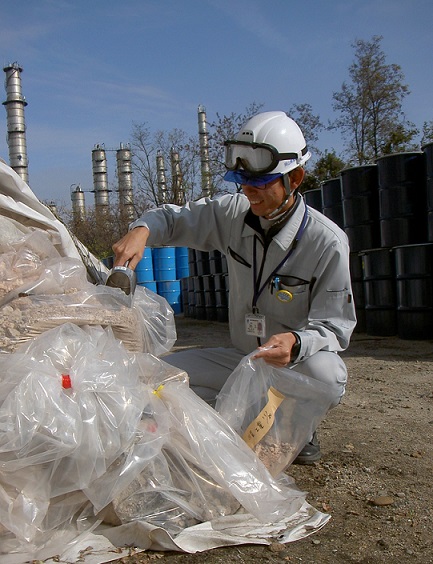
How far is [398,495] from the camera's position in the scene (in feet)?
7.40

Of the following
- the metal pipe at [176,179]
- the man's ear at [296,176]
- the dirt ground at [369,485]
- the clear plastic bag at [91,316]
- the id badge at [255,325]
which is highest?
the metal pipe at [176,179]

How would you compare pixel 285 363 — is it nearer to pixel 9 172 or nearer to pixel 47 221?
pixel 47 221

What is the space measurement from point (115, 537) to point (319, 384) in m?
0.89

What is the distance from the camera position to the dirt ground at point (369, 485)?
182cm

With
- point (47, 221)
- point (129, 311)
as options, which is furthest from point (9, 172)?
point (129, 311)

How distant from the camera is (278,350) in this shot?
2.17 m

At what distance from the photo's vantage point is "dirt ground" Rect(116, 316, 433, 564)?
1820 millimetres

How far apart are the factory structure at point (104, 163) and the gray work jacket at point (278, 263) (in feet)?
58.3

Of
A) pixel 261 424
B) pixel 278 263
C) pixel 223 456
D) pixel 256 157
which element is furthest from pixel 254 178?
pixel 223 456

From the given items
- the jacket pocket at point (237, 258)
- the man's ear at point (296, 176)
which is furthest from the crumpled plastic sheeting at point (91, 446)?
the man's ear at point (296, 176)

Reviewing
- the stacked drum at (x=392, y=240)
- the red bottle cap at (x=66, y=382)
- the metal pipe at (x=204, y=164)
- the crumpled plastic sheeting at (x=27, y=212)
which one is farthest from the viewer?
the metal pipe at (x=204, y=164)

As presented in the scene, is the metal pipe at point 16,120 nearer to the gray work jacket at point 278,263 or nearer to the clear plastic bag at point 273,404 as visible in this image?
the gray work jacket at point 278,263

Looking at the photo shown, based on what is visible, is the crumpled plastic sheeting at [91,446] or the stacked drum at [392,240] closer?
the crumpled plastic sheeting at [91,446]

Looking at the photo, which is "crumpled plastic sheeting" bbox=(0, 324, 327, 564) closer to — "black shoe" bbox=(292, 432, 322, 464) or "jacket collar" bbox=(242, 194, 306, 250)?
"black shoe" bbox=(292, 432, 322, 464)
